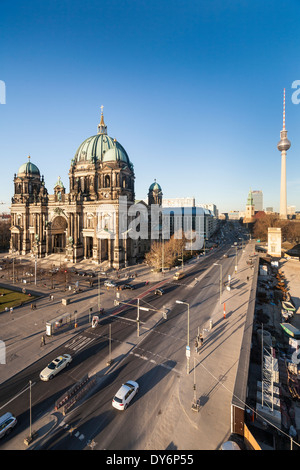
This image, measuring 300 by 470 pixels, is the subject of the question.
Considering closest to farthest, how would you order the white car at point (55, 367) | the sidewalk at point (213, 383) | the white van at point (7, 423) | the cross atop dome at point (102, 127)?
1. the white van at point (7, 423)
2. the sidewalk at point (213, 383)
3. the white car at point (55, 367)
4. the cross atop dome at point (102, 127)

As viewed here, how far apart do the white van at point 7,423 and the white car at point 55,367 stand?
4718 millimetres

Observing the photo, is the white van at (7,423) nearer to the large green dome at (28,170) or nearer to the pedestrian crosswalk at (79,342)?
the pedestrian crosswalk at (79,342)

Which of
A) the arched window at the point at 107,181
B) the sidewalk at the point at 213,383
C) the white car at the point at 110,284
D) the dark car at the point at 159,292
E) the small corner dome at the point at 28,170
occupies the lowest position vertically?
the sidewalk at the point at 213,383

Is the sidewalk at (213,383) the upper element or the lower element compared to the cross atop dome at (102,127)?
lower

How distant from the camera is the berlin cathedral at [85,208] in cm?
6700

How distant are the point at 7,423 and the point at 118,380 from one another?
910 centimetres

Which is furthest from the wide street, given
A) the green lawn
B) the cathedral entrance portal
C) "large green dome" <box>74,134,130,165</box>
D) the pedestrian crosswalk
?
"large green dome" <box>74,134,130,165</box>

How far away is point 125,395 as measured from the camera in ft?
60.5

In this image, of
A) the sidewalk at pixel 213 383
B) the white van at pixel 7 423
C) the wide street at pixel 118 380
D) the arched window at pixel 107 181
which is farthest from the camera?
the arched window at pixel 107 181

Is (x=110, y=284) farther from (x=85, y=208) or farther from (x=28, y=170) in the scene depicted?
(x=28, y=170)

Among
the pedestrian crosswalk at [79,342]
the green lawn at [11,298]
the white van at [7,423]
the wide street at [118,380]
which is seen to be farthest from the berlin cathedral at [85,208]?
the white van at [7,423]

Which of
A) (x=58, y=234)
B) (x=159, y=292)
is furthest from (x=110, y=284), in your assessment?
(x=58, y=234)

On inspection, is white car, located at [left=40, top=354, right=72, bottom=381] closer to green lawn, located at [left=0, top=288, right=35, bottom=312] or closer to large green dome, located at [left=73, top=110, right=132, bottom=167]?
green lawn, located at [left=0, top=288, right=35, bottom=312]

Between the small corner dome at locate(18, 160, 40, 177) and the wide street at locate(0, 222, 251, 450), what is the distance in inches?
3096
